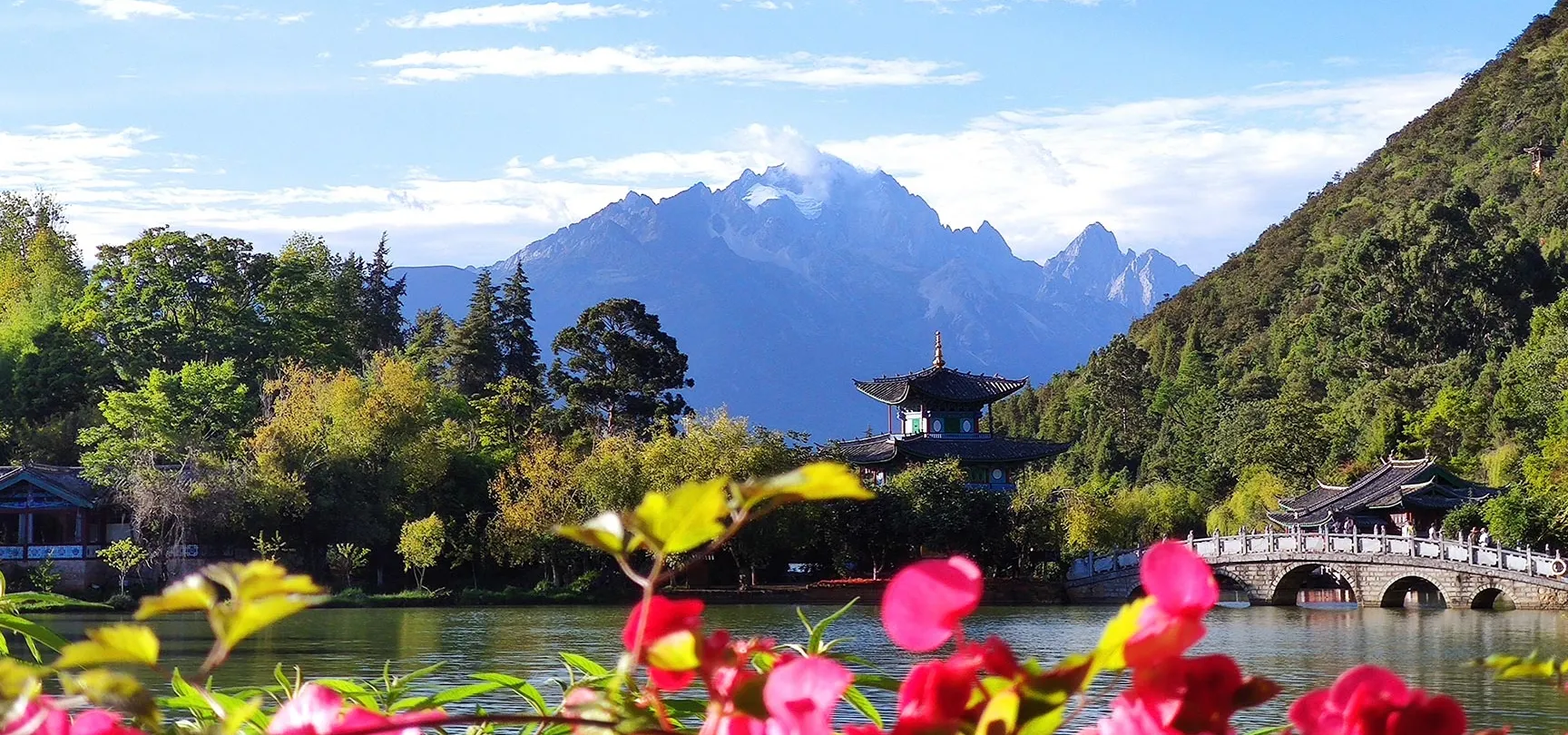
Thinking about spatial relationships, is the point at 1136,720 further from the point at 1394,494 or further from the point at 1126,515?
the point at 1126,515

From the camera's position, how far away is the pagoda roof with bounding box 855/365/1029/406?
3300 centimetres

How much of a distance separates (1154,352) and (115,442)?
37432mm

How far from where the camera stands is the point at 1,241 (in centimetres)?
4147

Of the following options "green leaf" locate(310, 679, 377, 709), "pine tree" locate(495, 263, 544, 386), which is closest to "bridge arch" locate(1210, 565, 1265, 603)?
"pine tree" locate(495, 263, 544, 386)

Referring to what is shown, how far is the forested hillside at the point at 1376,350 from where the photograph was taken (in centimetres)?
3275

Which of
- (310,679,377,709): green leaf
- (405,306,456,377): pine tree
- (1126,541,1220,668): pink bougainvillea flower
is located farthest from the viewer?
(405,306,456,377): pine tree

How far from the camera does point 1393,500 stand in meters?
28.7

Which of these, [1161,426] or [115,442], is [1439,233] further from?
[115,442]

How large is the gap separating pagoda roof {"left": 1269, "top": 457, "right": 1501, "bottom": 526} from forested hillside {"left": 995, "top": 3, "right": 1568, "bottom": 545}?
1.24 m

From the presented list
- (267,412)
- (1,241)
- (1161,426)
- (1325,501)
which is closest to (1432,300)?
(1161,426)

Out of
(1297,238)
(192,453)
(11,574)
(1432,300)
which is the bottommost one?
(11,574)

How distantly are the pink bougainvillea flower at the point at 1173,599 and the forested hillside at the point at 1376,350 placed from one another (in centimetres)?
2533

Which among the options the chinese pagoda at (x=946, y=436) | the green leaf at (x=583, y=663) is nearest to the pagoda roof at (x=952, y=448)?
the chinese pagoda at (x=946, y=436)

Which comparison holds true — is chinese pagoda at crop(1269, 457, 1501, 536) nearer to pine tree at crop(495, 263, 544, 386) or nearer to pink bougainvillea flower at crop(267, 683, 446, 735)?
pine tree at crop(495, 263, 544, 386)
